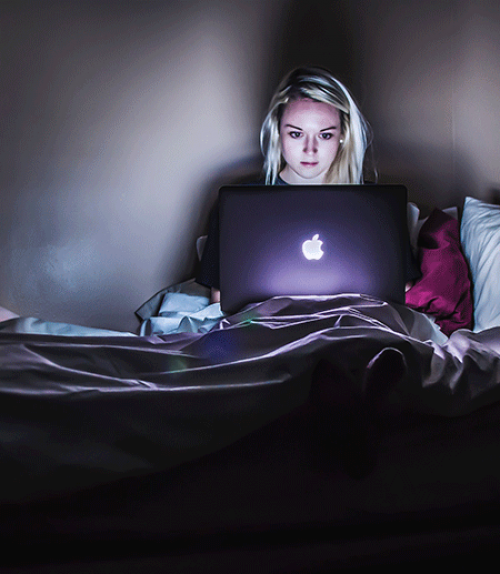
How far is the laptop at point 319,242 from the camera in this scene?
136 centimetres

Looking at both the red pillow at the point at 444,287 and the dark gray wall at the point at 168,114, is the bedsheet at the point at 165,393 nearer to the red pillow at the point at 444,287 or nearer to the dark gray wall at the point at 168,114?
the red pillow at the point at 444,287

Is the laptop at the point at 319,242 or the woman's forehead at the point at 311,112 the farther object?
the woman's forehead at the point at 311,112

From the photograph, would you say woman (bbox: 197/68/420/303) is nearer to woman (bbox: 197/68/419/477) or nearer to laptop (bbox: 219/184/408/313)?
woman (bbox: 197/68/419/477)

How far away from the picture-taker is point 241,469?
80 centimetres

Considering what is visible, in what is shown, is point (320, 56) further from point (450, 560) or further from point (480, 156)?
point (450, 560)

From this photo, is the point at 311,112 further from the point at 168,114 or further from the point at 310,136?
the point at 168,114

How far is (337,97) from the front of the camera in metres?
2.29

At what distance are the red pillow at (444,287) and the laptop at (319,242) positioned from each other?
0.46 meters

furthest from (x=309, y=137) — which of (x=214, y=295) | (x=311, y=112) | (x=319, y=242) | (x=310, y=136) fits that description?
(x=319, y=242)

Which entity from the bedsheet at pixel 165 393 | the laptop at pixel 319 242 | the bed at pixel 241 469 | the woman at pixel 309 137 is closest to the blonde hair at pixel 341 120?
the woman at pixel 309 137

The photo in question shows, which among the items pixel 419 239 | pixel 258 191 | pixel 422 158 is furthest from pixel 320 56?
pixel 258 191

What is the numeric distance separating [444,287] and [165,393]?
1273 millimetres

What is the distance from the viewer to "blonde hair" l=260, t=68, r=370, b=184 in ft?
7.52

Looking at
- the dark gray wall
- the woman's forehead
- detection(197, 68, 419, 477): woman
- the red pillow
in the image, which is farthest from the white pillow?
the woman's forehead
